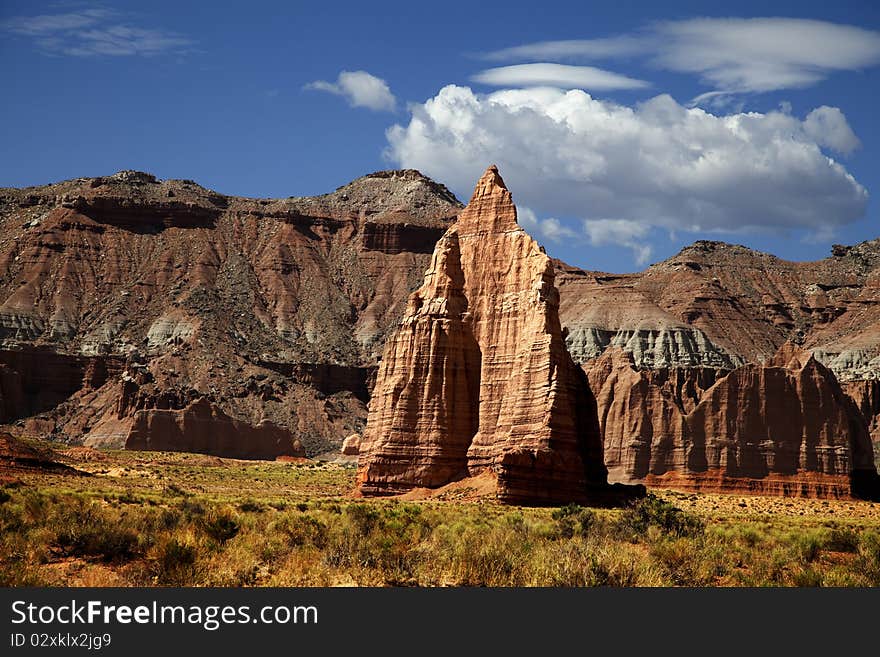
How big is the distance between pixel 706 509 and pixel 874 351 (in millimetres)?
114913

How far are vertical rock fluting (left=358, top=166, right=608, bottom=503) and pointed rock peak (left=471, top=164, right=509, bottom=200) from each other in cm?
8

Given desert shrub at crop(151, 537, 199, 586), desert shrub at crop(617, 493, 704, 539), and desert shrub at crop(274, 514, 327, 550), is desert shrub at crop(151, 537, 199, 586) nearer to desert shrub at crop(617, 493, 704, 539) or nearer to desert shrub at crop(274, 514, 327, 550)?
desert shrub at crop(274, 514, 327, 550)

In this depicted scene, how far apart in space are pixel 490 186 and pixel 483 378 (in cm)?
1191

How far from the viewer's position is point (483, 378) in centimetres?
6881

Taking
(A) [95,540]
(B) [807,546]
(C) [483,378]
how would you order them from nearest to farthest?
(A) [95,540] → (B) [807,546] → (C) [483,378]

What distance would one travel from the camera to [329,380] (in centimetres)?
17712

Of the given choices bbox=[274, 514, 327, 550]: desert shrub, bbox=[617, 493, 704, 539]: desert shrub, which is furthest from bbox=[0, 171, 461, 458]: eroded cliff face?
bbox=[274, 514, 327, 550]: desert shrub

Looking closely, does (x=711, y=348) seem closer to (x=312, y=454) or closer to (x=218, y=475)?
(x=312, y=454)

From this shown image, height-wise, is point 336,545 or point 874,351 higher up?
point 874,351

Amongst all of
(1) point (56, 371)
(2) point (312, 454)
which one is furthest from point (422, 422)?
(1) point (56, 371)

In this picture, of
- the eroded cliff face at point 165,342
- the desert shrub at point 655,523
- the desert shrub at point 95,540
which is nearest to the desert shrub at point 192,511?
the desert shrub at point 95,540

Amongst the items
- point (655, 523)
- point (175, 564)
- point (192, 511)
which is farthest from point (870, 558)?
point (192, 511)

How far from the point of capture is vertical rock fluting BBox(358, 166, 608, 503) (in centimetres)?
6359

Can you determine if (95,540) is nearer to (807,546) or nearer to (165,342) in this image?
(807,546)
